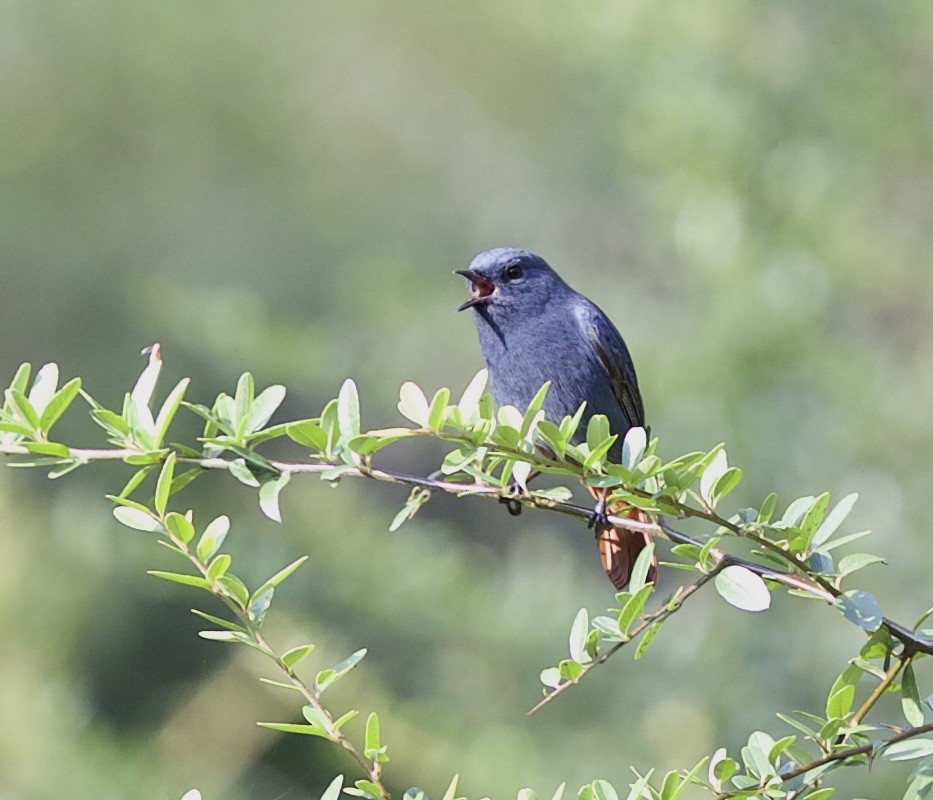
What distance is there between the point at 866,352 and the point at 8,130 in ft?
24.9

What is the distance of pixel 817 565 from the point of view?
1.29m

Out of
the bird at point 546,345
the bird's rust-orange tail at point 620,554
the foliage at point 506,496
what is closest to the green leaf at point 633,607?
the foliage at point 506,496

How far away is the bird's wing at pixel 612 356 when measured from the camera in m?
2.98

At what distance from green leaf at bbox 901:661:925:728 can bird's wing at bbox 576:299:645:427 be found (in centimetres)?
175

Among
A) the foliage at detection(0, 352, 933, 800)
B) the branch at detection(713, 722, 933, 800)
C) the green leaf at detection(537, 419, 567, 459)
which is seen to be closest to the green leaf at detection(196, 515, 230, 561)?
the foliage at detection(0, 352, 933, 800)

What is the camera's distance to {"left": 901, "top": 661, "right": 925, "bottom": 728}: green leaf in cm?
120

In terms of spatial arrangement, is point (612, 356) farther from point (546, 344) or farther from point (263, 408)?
point (263, 408)

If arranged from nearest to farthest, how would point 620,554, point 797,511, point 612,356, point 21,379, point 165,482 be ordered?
point 165,482 < point 21,379 < point 797,511 < point 620,554 < point 612,356

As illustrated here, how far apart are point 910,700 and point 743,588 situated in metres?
0.20

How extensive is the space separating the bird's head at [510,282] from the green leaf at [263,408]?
1.70 meters

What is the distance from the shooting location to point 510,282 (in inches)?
118

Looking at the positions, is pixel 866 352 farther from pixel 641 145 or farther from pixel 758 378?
pixel 641 145

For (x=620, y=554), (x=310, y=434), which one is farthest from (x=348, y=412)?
(x=620, y=554)

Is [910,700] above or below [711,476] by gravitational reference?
below
